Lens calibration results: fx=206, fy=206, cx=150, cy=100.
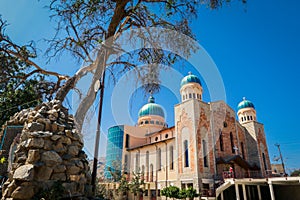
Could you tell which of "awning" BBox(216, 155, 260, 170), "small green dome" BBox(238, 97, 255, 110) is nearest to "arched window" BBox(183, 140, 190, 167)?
"awning" BBox(216, 155, 260, 170)

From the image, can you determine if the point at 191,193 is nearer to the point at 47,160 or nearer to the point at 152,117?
the point at 47,160

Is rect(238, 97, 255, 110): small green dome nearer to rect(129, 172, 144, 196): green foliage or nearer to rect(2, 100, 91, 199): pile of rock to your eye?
rect(129, 172, 144, 196): green foliage

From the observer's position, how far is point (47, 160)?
11.6ft

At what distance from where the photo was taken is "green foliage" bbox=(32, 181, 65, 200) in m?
3.16

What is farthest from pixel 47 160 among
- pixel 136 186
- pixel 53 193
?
pixel 136 186

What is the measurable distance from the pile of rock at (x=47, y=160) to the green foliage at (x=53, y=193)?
0.08 metres

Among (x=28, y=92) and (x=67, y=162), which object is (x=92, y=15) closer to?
(x=67, y=162)

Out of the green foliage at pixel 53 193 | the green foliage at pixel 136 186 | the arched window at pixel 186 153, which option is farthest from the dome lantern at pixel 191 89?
the green foliage at pixel 53 193

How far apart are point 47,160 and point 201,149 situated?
1575 centimetres

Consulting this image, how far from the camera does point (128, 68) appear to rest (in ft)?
22.9

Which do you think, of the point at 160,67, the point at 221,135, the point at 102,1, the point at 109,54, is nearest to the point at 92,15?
the point at 102,1

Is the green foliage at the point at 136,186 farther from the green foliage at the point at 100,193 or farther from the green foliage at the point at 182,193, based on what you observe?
the green foliage at the point at 100,193

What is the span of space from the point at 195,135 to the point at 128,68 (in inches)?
503

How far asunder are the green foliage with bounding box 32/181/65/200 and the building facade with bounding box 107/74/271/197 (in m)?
15.0
